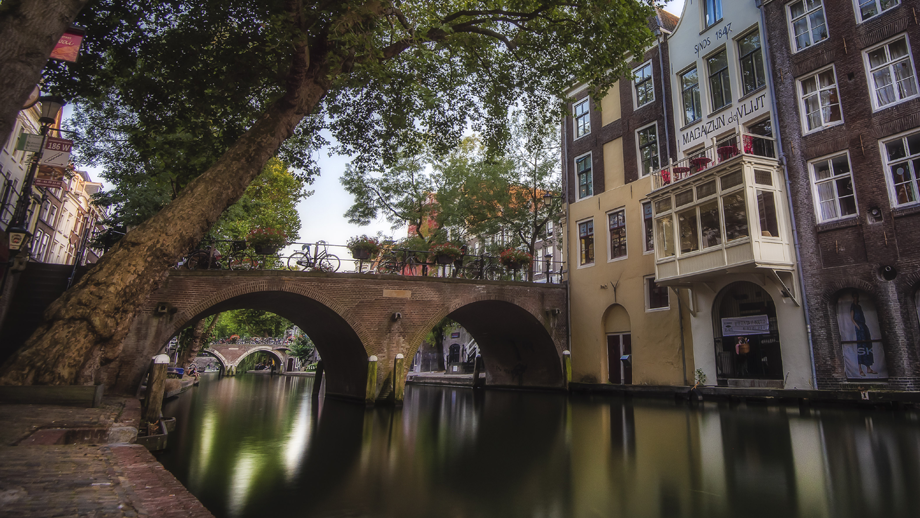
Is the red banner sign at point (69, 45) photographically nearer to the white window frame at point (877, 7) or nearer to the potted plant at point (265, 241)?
the potted plant at point (265, 241)

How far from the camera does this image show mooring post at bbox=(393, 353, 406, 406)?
14366mm

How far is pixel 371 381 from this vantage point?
14.4m

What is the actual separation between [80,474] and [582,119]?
2156 centimetres

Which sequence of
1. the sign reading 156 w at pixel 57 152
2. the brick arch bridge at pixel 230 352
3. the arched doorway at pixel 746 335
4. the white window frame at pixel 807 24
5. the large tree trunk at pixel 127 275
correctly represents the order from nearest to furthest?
the large tree trunk at pixel 127 275
the sign reading 156 w at pixel 57 152
the white window frame at pixel 807 24
the arched doorway at pixel 746 335
the brick arch bridge at pixel 230 352

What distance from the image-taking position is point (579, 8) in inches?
398

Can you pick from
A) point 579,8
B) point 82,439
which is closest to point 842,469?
point 82,439

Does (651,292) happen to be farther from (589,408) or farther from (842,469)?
(842,469)

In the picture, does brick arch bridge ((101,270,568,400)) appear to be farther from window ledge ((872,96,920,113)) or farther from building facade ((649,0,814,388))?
window ledge ((872,96,920,113))

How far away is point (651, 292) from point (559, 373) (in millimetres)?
4566

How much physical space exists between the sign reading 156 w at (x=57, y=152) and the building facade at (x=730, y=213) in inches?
623

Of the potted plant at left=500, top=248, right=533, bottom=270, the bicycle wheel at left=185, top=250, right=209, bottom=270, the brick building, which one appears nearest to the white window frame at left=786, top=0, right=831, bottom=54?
the brick building

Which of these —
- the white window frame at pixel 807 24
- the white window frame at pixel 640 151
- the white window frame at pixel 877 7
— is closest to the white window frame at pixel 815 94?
the white window frame at pixel 807 24

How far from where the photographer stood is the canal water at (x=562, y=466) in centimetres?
425

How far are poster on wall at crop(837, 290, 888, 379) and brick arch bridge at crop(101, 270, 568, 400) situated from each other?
28.3ft
